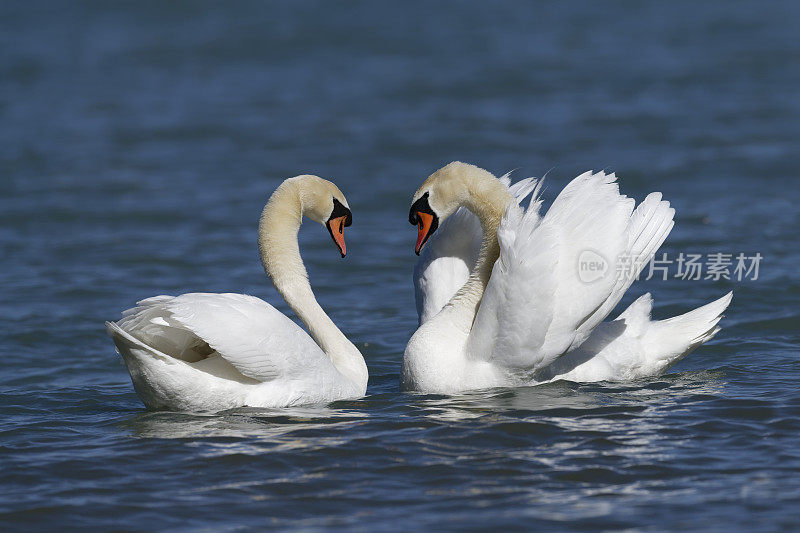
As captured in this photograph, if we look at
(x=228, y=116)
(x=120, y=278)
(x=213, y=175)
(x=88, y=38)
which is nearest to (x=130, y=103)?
(x=228, y=116)

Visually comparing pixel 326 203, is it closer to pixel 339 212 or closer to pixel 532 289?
pixel 339 212

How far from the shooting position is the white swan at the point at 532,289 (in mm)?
7672

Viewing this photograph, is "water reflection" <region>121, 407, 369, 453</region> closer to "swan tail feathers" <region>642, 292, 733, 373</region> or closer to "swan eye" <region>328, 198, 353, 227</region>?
"swan eye" <region>328, 198, 353, 227</region>

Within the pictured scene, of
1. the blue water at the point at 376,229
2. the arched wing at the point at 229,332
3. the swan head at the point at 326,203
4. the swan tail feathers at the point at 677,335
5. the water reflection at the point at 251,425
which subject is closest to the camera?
the blue water at the point at 376,229

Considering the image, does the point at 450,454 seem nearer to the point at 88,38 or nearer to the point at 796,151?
the point at 796,151

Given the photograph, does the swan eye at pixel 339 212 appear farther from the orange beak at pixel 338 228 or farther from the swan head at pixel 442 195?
the swan head at pixel 442 195

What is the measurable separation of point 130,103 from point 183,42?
7117mm

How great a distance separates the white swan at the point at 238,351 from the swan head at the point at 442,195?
0.56 m

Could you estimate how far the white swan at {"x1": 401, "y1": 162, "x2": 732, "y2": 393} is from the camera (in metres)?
7.67

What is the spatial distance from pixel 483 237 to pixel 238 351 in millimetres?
2035

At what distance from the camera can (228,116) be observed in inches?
848

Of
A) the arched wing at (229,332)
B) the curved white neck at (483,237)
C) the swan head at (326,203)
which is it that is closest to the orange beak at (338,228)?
the swan head at (326,203)

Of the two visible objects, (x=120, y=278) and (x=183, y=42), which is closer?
(x=120, y=278)

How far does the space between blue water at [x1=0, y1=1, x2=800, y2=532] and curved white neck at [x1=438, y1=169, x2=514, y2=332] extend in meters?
0.66
